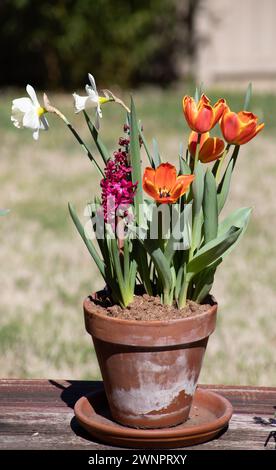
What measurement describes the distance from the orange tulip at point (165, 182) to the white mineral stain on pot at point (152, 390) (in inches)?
10.8

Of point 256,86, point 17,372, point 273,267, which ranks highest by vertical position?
point 256,86

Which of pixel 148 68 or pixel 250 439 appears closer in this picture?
pixel 250 439

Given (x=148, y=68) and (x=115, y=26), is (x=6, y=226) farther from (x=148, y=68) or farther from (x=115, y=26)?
(x=148, y=68)

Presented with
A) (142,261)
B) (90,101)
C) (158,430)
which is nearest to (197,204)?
(142,261)

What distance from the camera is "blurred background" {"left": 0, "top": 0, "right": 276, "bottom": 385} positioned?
328 centimetres

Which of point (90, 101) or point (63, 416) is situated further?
point (63, 416)

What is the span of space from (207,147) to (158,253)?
0.21 m

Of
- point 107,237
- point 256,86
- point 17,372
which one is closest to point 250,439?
point 107,237

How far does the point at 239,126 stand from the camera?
1519mm

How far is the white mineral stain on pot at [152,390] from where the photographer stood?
1.52 meters

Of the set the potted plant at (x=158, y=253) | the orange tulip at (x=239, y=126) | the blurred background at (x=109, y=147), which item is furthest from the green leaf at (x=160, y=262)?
the blurred background at (x=109, y=147)

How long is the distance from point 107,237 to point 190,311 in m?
0.20

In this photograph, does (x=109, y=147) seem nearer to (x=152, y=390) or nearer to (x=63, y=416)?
(x=63, y=416)

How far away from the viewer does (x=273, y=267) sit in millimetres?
4082
